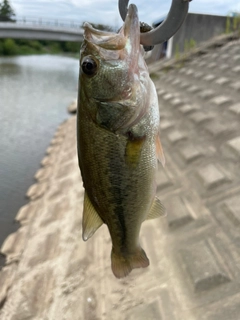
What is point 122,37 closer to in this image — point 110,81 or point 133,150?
point 110,81

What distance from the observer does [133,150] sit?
157 centimetres

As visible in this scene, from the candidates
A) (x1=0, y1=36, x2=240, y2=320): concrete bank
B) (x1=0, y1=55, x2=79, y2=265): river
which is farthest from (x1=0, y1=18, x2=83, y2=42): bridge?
(x1=0, y1=36, x2=240, y2=320): concrete bank

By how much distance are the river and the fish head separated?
4.67 m

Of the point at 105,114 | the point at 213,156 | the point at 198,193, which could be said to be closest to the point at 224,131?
the point at 213,156

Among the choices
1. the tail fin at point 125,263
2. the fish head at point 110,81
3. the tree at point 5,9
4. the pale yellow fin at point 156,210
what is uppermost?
the fish head at point 110,81

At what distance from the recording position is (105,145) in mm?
1568

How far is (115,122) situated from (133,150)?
0.52ft

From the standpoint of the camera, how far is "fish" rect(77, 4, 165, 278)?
1.52 metres

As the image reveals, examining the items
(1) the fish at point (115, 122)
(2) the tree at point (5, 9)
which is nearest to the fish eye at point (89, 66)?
(1) the fish at point (115, 122)

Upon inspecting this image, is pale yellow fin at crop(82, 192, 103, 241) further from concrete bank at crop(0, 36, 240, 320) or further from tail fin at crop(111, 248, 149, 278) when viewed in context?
concrete bank at crop(0, 36, 240, 320)

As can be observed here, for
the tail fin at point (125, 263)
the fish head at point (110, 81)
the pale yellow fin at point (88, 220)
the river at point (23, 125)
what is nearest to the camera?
Result: the fish head at point (110, 81)

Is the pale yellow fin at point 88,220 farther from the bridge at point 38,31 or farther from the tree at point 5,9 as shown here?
the tree at point 5,9

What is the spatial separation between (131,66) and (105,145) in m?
0.39

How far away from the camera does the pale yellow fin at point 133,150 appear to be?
1563 millimetres
